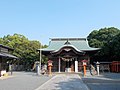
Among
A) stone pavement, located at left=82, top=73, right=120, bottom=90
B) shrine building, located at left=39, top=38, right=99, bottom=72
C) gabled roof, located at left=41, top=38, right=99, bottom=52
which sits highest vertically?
gabled roof, located at left=41, top=38, right=99, bottom=52

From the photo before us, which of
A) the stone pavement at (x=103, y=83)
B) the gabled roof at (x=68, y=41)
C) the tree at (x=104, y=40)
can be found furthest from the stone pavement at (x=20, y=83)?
the tree at (x=104, y=40)

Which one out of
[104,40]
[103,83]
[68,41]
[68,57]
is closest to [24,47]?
[68,41]

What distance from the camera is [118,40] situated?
43.9 metres

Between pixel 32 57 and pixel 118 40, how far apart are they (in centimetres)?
1920

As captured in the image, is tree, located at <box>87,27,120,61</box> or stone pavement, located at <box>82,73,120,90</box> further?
tree, located at <box>87,27,120,61</box>

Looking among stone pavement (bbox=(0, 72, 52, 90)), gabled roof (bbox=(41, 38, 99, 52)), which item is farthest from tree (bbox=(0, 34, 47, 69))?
stone pavement (bbox=(0, 72, 52, 90))

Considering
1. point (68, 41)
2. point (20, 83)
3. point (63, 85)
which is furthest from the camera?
point (68, 41)

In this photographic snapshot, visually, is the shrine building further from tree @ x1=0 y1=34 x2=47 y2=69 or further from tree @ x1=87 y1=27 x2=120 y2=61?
tree @ x1=0 y1=34 x2=47 y2=69

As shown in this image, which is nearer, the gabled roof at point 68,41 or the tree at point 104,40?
the gabled roof at point 68,41

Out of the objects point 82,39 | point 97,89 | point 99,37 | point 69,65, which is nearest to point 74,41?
point 82,39

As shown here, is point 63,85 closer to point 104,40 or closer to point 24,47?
point 24,47

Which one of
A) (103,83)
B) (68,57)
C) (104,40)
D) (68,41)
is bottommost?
(103,83)

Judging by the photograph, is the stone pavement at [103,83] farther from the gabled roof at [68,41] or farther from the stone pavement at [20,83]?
the gabled roof at [68,41]

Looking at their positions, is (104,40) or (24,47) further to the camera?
(104,40)
